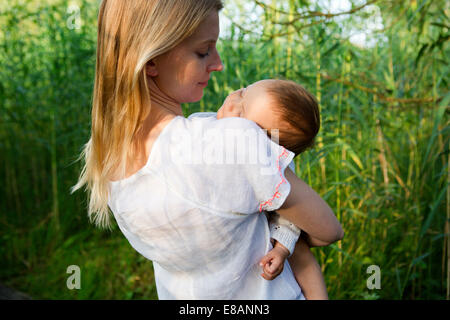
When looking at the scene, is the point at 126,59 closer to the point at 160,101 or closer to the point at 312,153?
the point at 160,101

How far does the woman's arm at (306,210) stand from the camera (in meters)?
1.13

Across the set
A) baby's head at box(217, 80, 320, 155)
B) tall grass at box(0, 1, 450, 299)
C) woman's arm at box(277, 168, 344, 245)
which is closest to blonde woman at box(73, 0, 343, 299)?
woman's arm at box(277, 168, 344, 245)

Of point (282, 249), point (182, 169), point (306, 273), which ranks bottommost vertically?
point (306, 273)

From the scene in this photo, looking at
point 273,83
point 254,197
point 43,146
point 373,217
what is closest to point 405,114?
point 373,217

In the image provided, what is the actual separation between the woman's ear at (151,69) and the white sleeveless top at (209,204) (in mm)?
154

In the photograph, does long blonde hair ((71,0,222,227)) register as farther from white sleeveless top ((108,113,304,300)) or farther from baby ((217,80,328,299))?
baby ((217,80,328,299))

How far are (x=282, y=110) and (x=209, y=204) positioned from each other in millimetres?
327

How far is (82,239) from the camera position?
3.89m

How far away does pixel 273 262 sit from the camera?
1.19m

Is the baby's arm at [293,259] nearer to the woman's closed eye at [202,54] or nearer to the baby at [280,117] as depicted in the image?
the baby at [280,117]

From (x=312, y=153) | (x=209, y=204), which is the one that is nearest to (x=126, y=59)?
(x=209, y=204)
